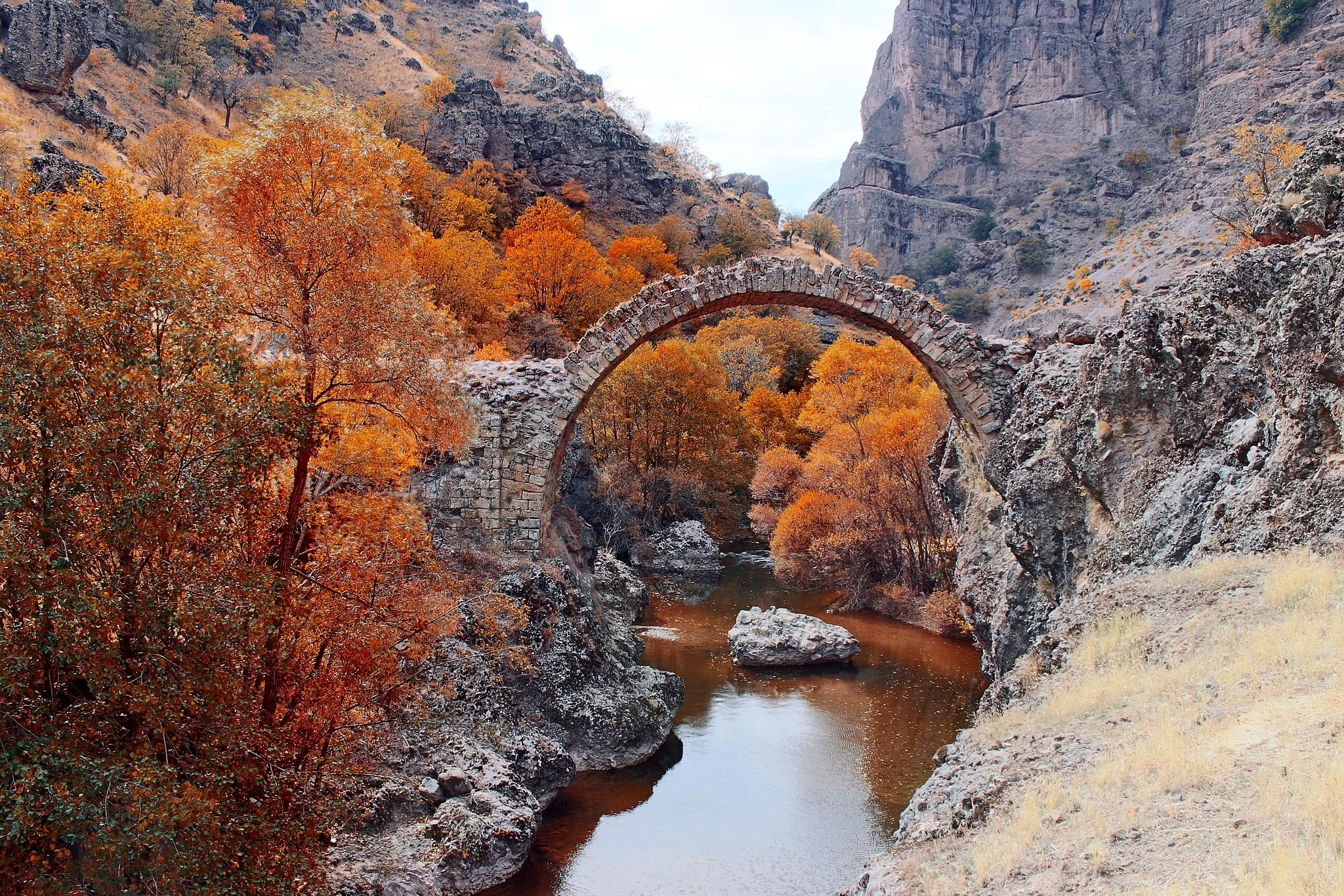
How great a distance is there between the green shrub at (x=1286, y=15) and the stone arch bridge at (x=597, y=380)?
2061 inches

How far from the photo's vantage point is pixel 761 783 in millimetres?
9867

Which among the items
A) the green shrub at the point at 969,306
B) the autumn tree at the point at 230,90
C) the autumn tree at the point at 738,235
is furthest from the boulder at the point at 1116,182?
the autumn tree at the point at 230,90

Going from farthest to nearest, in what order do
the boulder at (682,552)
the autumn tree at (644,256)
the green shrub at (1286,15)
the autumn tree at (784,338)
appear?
the green shrub at (1286,15)
the autumn tree at (644,256)
the autumn tree at (784,338)
the boulder at (682,552)

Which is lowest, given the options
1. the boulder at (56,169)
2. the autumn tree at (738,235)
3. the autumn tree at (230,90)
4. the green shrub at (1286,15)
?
the boulder at (56,169)

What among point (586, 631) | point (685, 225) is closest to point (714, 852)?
point (586, 631)

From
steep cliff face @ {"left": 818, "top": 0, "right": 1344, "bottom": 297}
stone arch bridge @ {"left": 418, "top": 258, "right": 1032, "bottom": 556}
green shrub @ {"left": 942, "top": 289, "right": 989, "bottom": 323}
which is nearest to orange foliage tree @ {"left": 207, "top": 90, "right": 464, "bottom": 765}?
stone arch bridge @ {"left": 418, "top": 258, "right": 1032, "bottom": 556}

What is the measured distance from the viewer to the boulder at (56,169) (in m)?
20.4

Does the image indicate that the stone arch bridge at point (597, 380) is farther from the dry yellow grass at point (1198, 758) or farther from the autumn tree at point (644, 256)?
the autumn tree at point (644, 256)

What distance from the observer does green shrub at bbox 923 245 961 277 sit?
6631cm

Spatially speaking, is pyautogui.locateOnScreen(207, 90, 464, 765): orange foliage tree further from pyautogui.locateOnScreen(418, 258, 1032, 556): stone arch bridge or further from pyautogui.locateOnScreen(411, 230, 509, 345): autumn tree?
pyautogui.locateOnScreen(411, 230, 509, 345): autumn tree

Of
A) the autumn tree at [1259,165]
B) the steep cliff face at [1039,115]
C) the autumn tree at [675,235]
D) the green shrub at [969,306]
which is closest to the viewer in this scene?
the autumn tree at [1259,165]

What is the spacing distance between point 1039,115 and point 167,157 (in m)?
67.2

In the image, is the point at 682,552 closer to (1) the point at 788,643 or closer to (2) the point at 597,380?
(1) the point at 788,643

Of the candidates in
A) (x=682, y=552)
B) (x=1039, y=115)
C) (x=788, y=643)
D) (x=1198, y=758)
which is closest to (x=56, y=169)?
(x=682, y=552)
